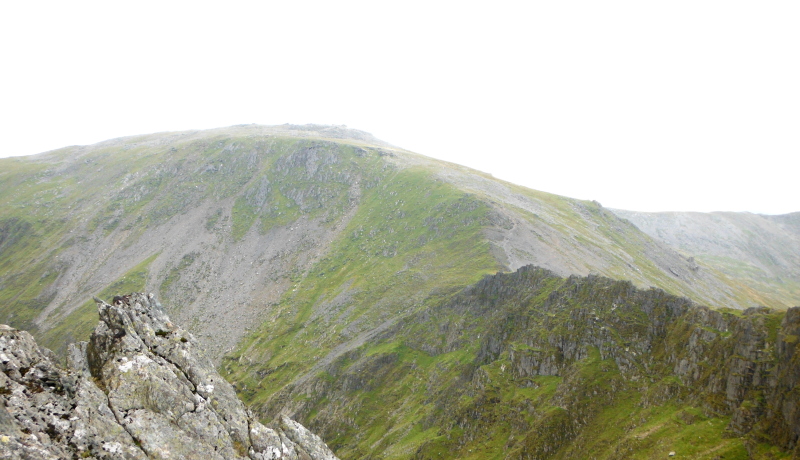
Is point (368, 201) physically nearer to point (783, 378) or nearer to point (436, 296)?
point (436, 296)

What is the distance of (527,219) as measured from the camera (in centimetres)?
14538

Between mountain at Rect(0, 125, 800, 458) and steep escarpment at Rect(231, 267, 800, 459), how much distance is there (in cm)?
93

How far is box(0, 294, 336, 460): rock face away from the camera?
1753cm

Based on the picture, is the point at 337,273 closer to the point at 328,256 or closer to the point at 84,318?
the point at 328,256

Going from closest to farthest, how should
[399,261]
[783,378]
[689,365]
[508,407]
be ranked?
[783,378] < [689,365] < [508,407] < [399,261]

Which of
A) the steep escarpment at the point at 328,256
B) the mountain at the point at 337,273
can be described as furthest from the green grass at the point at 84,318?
the mountain at the point at 337,273

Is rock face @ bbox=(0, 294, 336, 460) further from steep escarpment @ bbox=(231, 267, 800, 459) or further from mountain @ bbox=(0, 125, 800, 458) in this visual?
mountain @ bbox=(0, 125, 800, 458)

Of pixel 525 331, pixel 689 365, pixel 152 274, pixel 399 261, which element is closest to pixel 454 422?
pixel 525 331

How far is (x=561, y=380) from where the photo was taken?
59.2 m

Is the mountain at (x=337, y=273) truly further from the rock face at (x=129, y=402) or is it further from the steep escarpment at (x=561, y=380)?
the rock face at (x=129, y=402)

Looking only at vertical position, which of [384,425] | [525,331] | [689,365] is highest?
[689,365]

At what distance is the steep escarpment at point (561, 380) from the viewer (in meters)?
40.1

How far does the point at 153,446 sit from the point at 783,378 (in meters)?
49.3

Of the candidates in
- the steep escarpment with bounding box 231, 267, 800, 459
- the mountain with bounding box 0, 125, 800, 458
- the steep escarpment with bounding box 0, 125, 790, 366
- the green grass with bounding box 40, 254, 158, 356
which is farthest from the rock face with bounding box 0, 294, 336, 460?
the green grass with bounding box 40, 254, 158, 356
